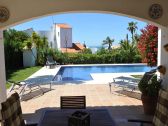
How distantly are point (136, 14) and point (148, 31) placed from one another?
232cm

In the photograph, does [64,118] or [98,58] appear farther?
[98,58]

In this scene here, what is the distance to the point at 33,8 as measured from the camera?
266 inches

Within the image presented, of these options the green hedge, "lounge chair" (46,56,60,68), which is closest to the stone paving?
"lounge chair" (46,56,60,68)

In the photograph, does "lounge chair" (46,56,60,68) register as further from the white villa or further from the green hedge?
the white villa

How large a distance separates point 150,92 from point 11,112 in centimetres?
455

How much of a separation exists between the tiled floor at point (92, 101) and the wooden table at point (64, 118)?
8.17 feet

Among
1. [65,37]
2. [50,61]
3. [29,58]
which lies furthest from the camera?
[65,37]

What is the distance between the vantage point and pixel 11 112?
12.4 feet

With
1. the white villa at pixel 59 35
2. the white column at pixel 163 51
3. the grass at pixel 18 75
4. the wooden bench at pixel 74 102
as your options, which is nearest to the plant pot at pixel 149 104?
the white column at pixel 163 51

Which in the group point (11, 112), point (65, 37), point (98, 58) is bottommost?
point (11, 112)

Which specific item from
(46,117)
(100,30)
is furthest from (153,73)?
(100,30)

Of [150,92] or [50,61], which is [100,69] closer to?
[50,61]

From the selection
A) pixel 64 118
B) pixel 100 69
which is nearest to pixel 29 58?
pixel 100 69

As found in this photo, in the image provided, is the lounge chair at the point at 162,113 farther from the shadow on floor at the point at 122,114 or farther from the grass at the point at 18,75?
the grass at the point at 18,75
